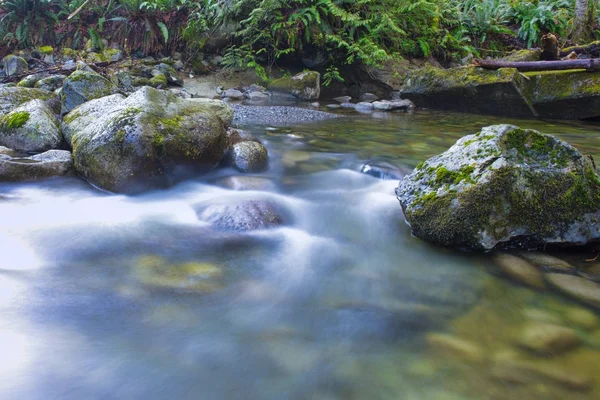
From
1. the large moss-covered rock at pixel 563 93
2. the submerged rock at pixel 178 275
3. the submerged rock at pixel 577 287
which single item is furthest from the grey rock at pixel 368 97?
the submerged rock at pixel 178 275

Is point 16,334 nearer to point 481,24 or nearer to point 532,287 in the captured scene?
point 532,287

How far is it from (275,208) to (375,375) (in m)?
2.14

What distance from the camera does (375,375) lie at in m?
1.84

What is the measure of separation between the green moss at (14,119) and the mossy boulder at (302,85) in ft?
25.6

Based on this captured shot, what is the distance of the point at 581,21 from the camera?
42.4ft

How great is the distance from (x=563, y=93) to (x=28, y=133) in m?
9.57

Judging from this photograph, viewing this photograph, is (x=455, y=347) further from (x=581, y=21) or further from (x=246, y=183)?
(x=581, y=21)

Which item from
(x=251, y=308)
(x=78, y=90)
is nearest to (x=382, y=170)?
(x=251, y=308)

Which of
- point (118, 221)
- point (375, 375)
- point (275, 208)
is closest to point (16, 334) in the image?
point (118, 221)

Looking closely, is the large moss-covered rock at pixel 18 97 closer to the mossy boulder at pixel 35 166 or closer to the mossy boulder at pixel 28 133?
the mossy boulder at pixel 28 133

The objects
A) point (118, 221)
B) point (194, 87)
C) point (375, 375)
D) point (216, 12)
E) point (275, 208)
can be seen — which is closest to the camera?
point (375, 375)

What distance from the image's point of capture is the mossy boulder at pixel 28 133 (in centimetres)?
491

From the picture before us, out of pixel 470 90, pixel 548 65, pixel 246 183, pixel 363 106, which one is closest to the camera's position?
pixel 246 183

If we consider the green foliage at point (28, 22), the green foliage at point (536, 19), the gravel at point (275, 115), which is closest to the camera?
the gravel at point (275, 115)
